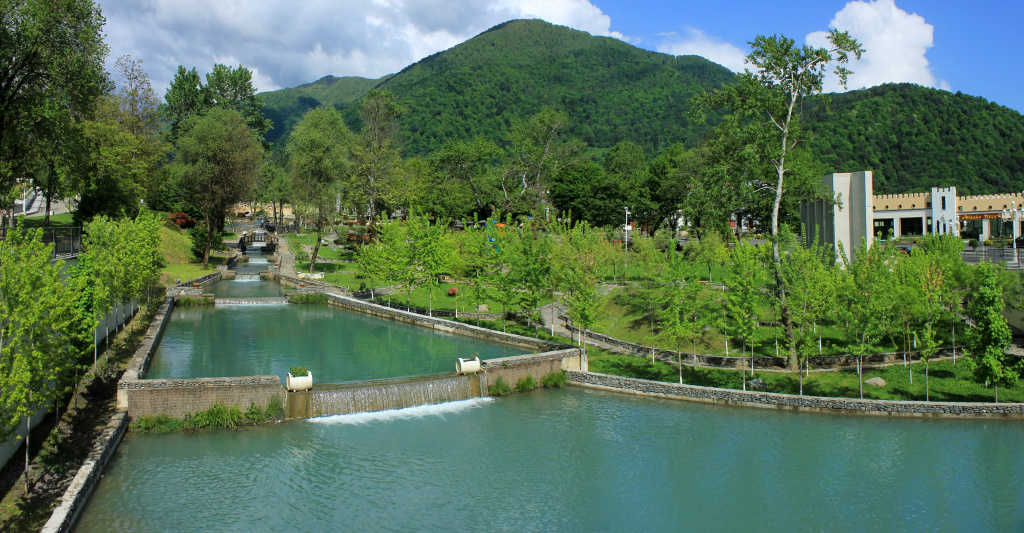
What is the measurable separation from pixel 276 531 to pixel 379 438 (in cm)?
582

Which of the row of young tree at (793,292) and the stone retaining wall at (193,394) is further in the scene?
the row of young tree at (793,292)

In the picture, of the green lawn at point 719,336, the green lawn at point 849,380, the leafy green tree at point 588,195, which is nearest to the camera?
the green lawn at point 849,380

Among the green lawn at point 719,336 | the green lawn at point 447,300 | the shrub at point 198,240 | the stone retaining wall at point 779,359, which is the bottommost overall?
the stone retaining wall at point 779,359

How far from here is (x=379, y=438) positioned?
21.2 metres

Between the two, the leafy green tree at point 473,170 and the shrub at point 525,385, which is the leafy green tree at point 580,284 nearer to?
the shrub at point 525,385

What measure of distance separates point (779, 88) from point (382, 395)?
66.0 ft

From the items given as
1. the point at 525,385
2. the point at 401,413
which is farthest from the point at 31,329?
the point at 525,385

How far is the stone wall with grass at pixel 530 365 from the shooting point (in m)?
26.4

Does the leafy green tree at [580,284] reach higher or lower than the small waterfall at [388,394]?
higher

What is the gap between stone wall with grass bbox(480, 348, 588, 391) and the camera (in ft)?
86.7

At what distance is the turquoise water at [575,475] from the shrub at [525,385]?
9.51 ft

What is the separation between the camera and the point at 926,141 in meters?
114

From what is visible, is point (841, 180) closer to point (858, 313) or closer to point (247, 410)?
point (858, 313)

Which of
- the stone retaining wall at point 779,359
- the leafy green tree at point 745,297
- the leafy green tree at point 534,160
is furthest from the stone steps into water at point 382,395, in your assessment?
the leafy green tree at point 534,160
